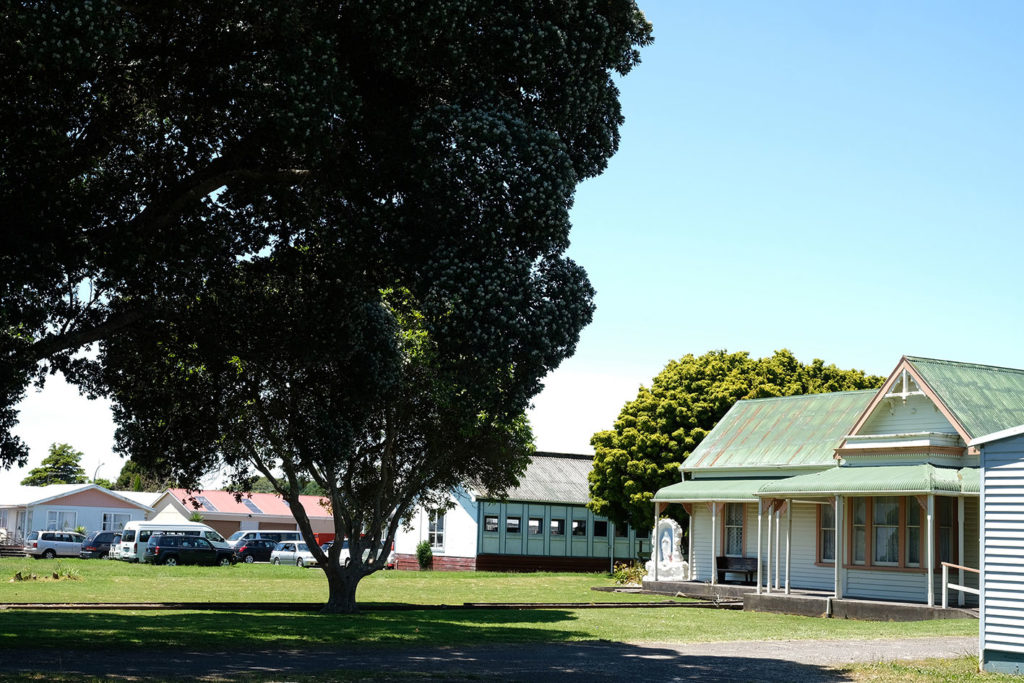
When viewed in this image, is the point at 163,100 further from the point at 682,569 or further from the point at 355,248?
the point at 682,569

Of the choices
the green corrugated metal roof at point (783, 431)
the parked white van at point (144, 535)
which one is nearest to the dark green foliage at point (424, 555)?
the parked white van at point (144, 535)

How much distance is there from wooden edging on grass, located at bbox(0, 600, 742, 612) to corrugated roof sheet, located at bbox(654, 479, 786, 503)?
3.53 m

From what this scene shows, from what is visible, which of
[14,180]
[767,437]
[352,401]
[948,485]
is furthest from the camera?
[767,437]

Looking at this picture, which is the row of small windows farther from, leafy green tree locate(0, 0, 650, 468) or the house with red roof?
leafy green tree locate(0, 0, 650, 468)

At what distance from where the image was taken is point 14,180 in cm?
1504

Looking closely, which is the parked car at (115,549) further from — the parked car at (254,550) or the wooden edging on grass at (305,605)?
the wooden edging on grass at (305,605)

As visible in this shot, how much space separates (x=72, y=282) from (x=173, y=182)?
2.28 m

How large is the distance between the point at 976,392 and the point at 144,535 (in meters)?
40.1

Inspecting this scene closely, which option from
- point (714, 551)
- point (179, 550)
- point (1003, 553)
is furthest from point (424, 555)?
point (1003, 553)

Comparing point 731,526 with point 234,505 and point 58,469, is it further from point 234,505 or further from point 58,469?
point 58,469

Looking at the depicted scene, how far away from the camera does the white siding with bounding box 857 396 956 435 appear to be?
98.0 ft

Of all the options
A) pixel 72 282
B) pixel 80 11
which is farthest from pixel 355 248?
pixel 80 11

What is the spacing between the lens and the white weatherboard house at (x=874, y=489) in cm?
2905

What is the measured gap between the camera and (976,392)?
99.8ft
